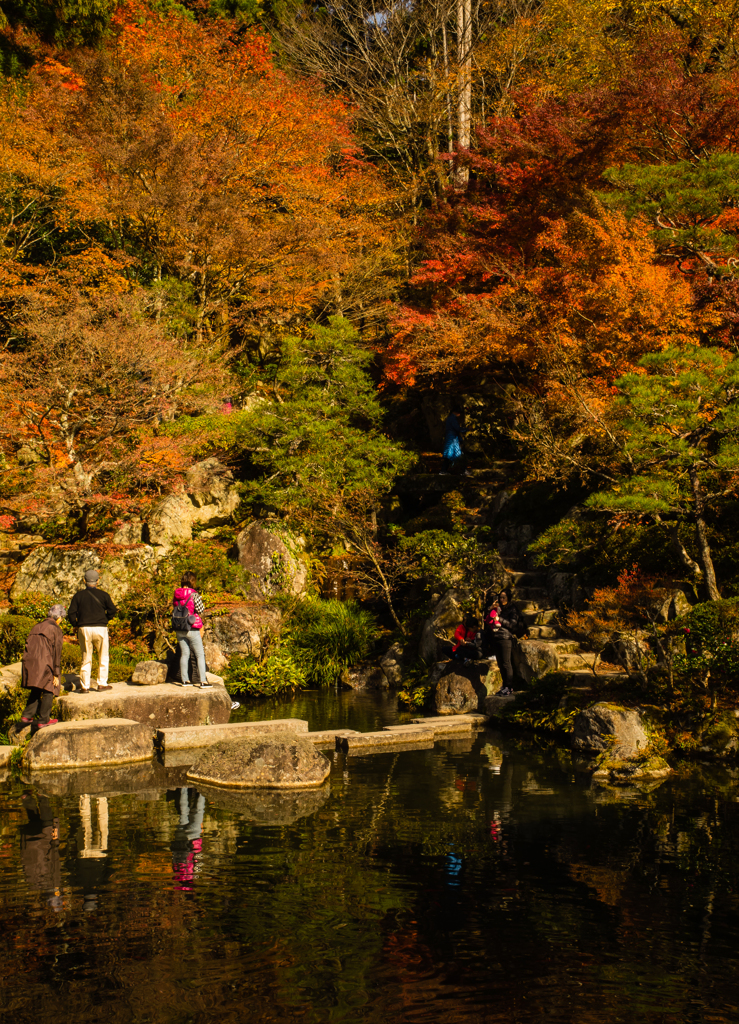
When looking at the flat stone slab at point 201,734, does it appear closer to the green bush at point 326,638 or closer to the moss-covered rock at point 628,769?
the moss-covered rock at point 628,769

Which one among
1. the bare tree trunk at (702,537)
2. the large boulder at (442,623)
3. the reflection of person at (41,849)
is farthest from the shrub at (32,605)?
the bare tree trunk at (702,537)

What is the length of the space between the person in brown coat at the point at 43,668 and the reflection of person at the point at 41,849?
59.5 inches

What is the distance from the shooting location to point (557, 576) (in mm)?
14500

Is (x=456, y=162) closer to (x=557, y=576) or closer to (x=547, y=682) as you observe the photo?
(x=557, y=576)

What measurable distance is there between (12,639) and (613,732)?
30.5 ft

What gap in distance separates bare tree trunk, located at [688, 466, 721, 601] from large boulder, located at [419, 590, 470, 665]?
4.59 m

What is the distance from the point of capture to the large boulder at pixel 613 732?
962cm

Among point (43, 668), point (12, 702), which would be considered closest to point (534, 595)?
point (43, 668)

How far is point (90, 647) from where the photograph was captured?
36.0ft

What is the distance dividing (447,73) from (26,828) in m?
23.6

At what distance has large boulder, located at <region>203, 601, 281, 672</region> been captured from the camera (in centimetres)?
1537

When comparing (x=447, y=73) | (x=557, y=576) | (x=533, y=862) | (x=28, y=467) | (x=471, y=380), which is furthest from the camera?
(x=447, y=73)

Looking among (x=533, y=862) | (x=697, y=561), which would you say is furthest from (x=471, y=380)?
(x=533, y=862)

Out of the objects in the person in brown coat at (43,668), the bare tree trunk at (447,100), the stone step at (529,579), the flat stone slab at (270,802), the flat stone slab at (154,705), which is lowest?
the flat stone slab at (270,802)
